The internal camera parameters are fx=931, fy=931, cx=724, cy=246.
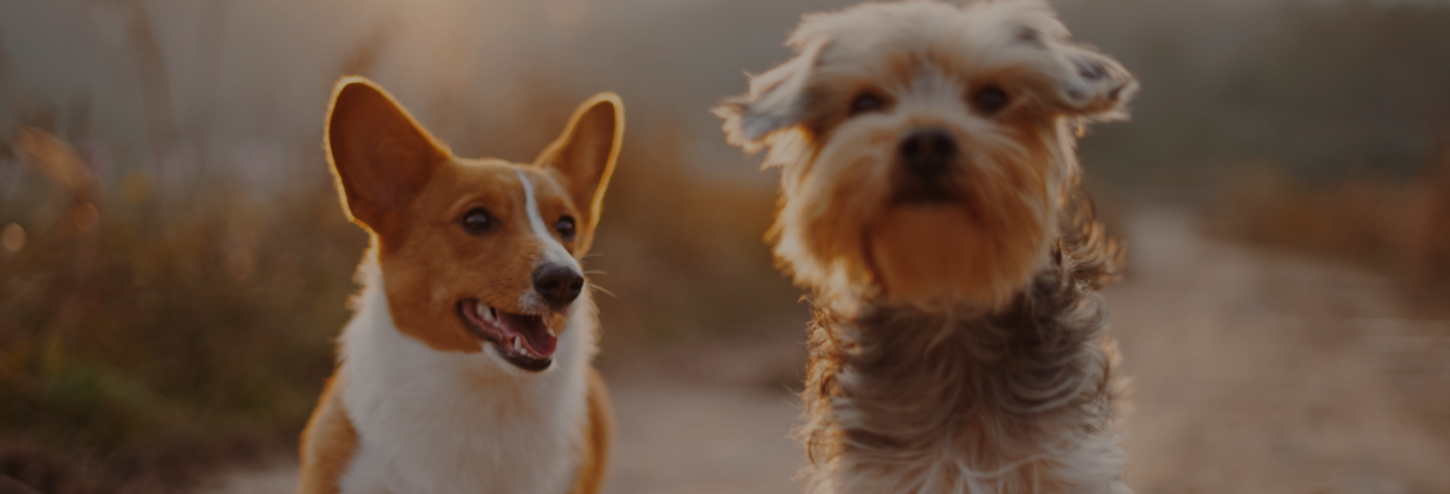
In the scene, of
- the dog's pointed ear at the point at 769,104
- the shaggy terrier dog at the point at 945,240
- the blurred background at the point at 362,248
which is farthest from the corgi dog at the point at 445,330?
the blurred background at the point at 362,248

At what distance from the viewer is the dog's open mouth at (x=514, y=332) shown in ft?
10.1

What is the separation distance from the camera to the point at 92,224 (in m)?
5.47

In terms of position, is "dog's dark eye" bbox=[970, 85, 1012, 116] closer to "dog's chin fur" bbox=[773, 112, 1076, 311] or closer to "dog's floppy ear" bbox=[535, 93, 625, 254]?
"dog's chin fur" bbox=[773, 112, 1076, 311]

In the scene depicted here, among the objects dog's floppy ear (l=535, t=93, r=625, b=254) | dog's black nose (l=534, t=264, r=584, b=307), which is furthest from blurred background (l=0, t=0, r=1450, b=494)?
dog's black nose (l=534, t=264, r=584, b=307)

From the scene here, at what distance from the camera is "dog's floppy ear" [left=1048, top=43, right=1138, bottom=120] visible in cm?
253

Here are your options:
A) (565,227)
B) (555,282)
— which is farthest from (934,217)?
(565,227)

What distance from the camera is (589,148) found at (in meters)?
3.90

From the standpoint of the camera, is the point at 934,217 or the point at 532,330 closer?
the point at 934,217

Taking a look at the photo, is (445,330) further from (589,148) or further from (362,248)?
(362,248)

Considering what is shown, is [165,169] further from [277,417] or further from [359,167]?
[359,167]

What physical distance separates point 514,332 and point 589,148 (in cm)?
104

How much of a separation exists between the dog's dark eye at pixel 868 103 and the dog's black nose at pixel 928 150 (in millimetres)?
381

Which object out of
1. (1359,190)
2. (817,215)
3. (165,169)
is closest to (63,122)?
(165,169)

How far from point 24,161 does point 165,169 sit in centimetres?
173
